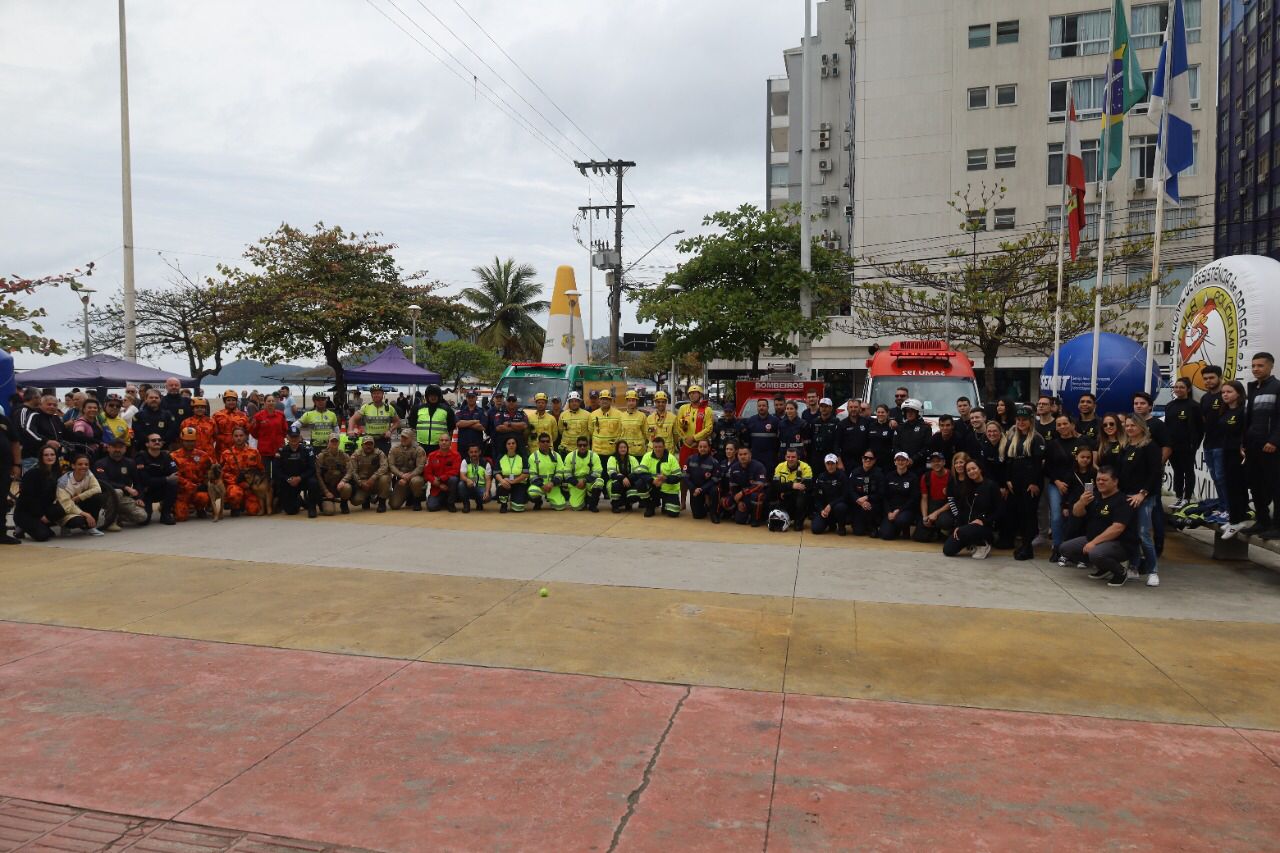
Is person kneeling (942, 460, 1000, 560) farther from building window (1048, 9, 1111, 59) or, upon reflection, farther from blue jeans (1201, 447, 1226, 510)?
building window (1048, 9, 1111, 59)

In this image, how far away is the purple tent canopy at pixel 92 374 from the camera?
19.2 metres

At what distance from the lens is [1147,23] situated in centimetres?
3450

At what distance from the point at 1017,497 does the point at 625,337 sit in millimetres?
33339

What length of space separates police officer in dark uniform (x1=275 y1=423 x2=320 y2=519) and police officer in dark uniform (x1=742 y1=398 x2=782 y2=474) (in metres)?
6.34

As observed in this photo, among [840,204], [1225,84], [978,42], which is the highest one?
[1225,84]

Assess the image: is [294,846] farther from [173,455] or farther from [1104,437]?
[173,455]

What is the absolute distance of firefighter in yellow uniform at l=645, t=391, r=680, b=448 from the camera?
535 inches

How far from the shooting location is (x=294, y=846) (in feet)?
12.1

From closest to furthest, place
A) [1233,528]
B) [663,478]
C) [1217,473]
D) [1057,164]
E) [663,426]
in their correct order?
[1233,528] < [1217,473] < [663,478] < [663,426] < [1057,164]

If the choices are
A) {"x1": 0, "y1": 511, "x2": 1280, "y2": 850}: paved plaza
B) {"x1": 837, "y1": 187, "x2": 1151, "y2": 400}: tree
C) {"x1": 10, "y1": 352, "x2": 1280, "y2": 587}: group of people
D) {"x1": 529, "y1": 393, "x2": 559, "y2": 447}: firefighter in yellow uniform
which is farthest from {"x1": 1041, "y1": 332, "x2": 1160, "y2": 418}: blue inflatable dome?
{"x1": 529, "y1": 393, "x2": 559, "y2": 447}: firefighter in yellow uniform

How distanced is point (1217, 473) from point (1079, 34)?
32.9 meters

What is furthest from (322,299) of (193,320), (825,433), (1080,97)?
(1080,97)

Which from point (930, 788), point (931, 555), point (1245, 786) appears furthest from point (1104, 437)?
point (930, 788)

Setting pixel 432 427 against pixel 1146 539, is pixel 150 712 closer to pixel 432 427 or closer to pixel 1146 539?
pixel 1146 539
